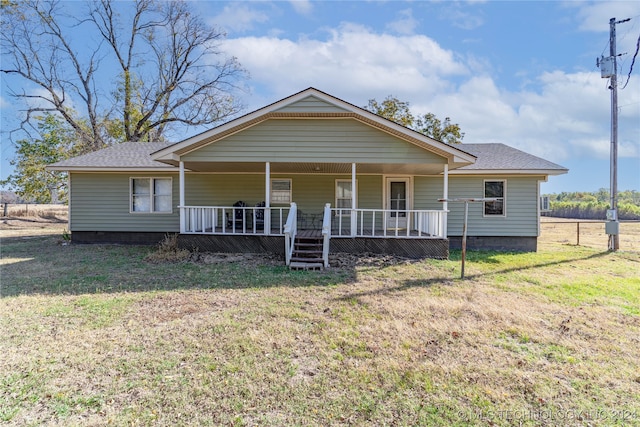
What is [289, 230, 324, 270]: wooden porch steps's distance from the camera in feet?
24.4

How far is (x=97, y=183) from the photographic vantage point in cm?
1158

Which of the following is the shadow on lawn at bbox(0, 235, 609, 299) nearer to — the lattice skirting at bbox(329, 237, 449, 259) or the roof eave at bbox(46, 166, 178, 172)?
the lattice skirting at bbox(329, 237, 449, 259)

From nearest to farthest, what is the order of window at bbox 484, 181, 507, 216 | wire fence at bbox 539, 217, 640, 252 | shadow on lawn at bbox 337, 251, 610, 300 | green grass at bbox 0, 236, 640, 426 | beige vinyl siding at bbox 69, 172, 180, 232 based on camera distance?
green grass at bbox 0, 236, 640, 426
shadow on lawn at bbox 337, 251, 610, 300
window at bbox 484, 181, 507, 216
beige vinyl siding at bbox 69, 172, 180, 232
wire fence at bbox 539, 217, 640, 252

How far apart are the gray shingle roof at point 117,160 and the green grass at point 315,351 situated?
17.6 feet


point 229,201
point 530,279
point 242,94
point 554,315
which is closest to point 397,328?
point 554,315

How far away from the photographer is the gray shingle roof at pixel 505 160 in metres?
10.5

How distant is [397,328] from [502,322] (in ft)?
5.04

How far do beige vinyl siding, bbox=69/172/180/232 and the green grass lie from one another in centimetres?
497

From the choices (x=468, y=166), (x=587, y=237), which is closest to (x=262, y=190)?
(x=468, y=166)

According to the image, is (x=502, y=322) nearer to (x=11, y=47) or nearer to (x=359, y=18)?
(x=359, y=18)

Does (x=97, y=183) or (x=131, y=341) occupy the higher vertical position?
(x=97, y=183)

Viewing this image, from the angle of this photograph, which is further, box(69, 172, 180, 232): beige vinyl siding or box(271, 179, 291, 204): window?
box(271, 179, 291, 204): window

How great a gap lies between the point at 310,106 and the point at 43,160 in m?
21.5

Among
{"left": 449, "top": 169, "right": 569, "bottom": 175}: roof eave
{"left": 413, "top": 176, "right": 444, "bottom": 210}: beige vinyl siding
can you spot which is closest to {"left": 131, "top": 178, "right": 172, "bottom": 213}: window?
{"left": 413, "top": 176, "right": 444, "bottom": 210}: beige vinyl siding
